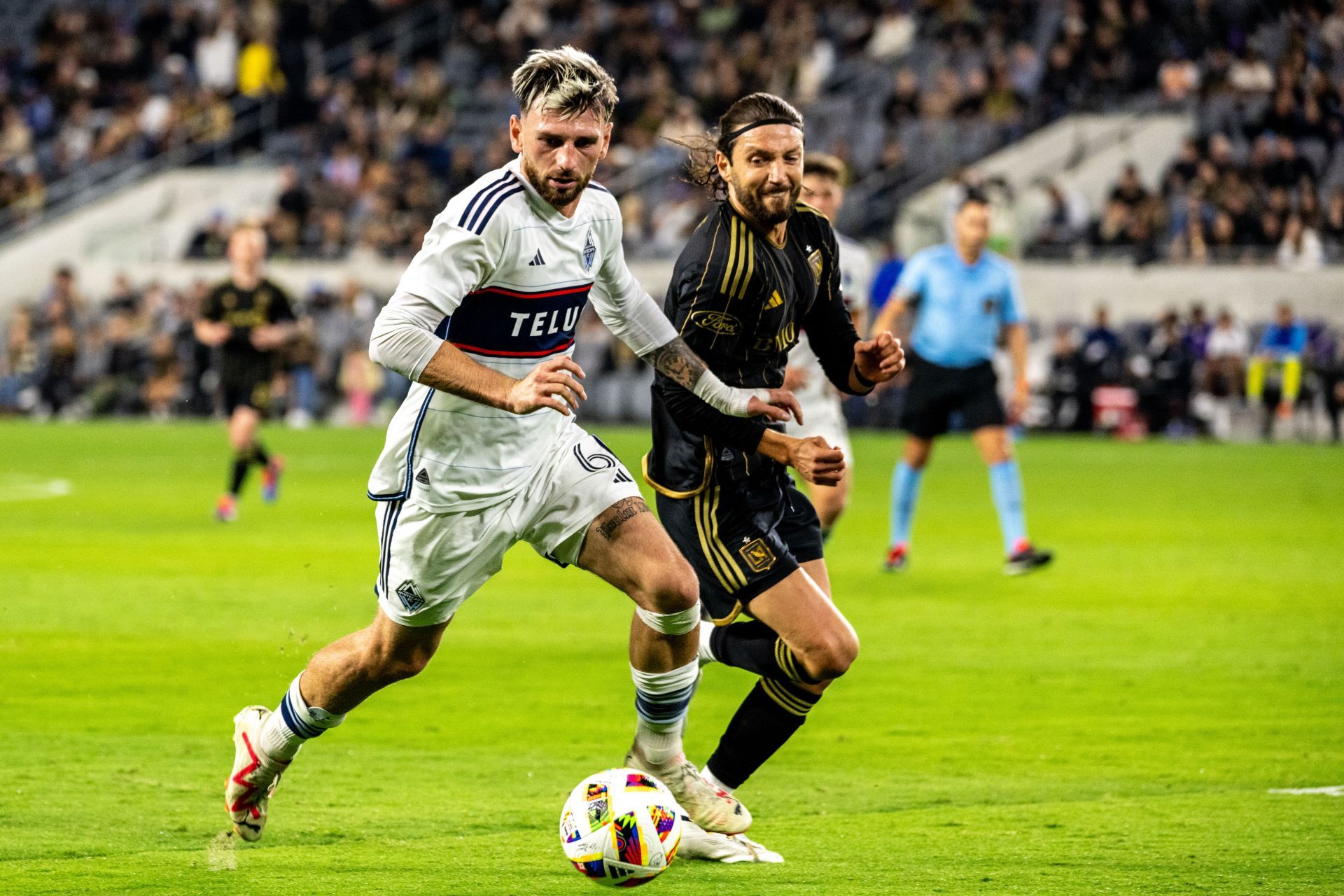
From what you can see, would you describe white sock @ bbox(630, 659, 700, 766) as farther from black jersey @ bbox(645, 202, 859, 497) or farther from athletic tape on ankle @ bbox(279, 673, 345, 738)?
athletic tape on ankle @ bbox(279, 673, 345, 738)

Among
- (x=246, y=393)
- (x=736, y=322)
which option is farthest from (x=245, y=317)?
(x=736, y=322)

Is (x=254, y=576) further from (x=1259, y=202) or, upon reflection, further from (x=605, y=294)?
(x=1259, y=202)

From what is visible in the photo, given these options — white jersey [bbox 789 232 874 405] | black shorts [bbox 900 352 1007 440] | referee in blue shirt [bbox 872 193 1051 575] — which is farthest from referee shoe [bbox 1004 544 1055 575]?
white jersey [bbox 789 232 874 405]

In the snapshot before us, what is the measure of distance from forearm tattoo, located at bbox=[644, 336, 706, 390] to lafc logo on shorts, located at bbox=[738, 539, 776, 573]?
1.78 ft

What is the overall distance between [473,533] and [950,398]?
7.31 metres

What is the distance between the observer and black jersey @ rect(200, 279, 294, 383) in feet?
52.5

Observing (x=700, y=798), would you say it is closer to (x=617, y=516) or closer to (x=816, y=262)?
(x=617, y=516)

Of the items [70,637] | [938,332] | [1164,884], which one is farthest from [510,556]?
[1164,884]

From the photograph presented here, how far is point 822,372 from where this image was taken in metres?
9.81

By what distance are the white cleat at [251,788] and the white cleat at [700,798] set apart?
1164mm

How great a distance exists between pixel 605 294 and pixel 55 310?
29223 mm

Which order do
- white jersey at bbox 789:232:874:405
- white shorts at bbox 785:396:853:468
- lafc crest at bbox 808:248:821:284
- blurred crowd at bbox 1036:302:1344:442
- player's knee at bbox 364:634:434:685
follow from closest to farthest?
player's knee at bbox 364:634:434:685 → lafc crest at bbox 808:248:821:284 → white shorts at bbox 785:396:853:468 → white jersey at bbox 789:232:874:405 → blurred crowd at bbox 1036:302:1344:442

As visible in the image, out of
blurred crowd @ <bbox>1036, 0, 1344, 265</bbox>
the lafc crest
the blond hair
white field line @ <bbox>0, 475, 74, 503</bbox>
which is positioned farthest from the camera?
blurred crowd @ <bbox>1036, 0, 1344, 265</bbox>

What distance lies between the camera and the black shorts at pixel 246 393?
629 inches
